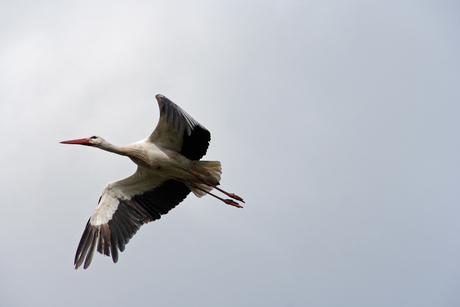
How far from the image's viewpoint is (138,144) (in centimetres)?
820

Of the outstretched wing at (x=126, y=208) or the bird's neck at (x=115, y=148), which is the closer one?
the bird's neck at (x=115, y=148)

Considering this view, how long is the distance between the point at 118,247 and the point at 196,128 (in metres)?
2.52

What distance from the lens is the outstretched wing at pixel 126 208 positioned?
8492 millimetres

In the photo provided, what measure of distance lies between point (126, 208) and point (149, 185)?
59cm

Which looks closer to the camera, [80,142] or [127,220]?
[80,142]

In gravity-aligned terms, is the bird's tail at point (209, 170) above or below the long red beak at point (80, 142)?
above

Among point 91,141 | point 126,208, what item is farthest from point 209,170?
point 91,141

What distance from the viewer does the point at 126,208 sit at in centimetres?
887

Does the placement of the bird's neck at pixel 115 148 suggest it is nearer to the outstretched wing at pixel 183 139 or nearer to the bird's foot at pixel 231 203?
the outstretched wing at pixel 183 139

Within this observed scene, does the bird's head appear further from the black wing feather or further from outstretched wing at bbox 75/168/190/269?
the black wing feather

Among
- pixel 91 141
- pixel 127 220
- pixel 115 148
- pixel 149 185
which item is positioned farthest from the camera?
pixel 149 185

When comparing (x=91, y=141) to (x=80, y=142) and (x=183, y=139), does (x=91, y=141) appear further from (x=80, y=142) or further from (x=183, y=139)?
Result: (x=183, y=139)

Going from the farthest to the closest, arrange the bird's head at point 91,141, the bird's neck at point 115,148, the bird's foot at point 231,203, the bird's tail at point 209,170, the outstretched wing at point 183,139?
1. the bird's foot at point 231,203
2. the bird's tail at point 209,170
3. the bird's head at point 91,141
4. the bird's neck at point 115,148
5. the outstretched wing at point 183,139

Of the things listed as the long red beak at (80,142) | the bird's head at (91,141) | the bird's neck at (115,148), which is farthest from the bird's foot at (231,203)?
the long red beak at (80,142)
